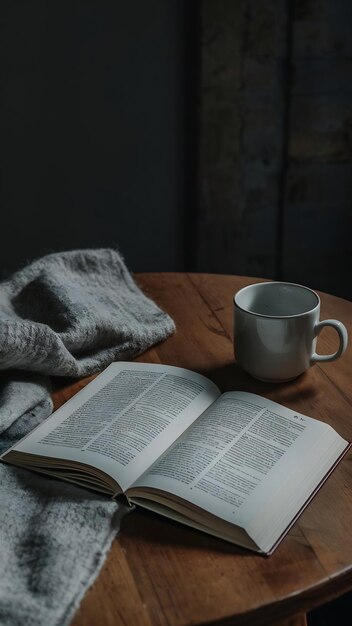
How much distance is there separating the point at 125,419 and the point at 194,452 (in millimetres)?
112

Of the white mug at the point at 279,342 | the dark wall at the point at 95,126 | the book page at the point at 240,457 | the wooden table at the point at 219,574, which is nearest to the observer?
the wooden table at the point at 219,574

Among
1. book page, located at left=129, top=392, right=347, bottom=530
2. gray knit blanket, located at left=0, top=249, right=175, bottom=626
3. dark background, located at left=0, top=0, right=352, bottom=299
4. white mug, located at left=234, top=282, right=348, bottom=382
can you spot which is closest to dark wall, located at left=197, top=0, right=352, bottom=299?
dark background, located at left=0, top=0, right=352, bottom=299

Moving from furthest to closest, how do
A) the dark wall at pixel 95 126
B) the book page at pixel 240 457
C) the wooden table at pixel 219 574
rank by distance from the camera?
the dark wall at pixel 95 126 → the book page at pixel 240 457 → the wooden table at pixel 219 574

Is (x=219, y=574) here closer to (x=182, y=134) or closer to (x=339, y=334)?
(x=339, y=334)

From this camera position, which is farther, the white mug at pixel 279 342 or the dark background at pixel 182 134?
the dark background at pixel 182 134

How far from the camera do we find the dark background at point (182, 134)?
6.64ft

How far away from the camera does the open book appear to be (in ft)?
2.52

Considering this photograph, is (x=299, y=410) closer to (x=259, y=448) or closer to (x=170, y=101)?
(x=259, y=448)

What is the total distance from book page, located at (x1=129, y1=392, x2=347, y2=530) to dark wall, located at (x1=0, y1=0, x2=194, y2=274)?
4.39 feet

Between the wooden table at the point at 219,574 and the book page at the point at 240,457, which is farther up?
the book page at the point at 240,457

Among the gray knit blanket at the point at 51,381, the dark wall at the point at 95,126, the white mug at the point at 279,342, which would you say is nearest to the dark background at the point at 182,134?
the dark wall at the point at 95,126

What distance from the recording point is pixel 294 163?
85.9 inches

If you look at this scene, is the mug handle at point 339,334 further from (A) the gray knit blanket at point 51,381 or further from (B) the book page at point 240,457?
(A) the gray knit blanket at point 51,381

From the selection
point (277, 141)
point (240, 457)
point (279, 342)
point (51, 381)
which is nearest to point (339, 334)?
point (279, 342)
